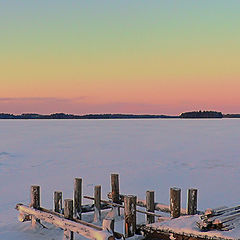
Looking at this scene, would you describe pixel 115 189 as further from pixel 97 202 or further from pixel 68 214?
pixel 68 214

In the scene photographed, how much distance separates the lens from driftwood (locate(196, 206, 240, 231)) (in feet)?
22.6

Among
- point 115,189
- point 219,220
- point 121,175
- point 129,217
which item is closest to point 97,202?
point 115,189

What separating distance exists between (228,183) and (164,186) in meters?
2.88

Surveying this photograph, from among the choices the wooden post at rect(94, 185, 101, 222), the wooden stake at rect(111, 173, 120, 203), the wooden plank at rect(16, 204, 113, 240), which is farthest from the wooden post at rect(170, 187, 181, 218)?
the wooden stake at rect(111, 173, 120, 203)

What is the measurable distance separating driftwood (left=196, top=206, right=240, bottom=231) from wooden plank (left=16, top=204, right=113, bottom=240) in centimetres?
172

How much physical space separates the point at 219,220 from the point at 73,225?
3.11 m

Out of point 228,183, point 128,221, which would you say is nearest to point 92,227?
point 128,221

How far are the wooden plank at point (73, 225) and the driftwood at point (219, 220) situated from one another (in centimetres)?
172

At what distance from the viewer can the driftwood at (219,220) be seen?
6902mm

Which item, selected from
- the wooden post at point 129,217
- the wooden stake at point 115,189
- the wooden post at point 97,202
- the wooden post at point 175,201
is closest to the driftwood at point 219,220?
the wooden post at point 175,201

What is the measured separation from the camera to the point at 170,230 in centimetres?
715

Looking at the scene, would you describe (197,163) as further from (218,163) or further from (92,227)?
(92,227)

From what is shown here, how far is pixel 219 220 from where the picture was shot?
22.6 ft

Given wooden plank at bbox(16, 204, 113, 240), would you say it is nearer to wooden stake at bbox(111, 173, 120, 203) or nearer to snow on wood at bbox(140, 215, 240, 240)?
snow on wood at bbox(140, 215, 240, 240)
